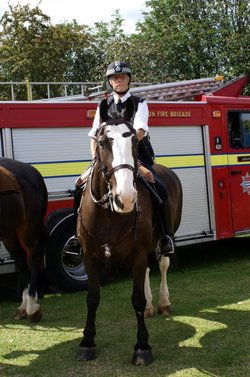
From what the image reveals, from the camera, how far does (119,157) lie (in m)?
4.17

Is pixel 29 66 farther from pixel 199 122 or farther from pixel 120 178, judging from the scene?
pixel 120 178

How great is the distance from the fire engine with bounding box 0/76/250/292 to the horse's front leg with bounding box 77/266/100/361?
7.47ft

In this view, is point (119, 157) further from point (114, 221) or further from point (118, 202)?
point (114, 221)

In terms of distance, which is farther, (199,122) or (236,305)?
(199,122)

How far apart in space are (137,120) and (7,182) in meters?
1.83

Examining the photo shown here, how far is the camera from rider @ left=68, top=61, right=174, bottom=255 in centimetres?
498

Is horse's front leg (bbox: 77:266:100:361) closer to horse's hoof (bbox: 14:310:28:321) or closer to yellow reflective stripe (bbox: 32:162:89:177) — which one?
horse's hoof (bbox: 14:310:28:321)

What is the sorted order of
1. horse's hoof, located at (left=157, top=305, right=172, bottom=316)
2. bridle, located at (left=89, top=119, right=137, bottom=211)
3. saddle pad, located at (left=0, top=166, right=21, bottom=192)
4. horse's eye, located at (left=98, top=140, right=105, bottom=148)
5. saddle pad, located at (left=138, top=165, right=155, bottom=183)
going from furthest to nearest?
horse's hoof, located at (left=157, top=305, right=172, bottom=316) < saddle pad, located at (left=0, top=166, right=21, bottom=192) < saddle pad, located at (left=138, top=165, right=155, bottom=183) < horse's eye, located at (left=98, top=140, right=105, bottom=148) < bridle, located at (left=89, top=119, right=137, bottom=211)

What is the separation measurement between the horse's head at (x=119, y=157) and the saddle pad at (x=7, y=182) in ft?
5.82

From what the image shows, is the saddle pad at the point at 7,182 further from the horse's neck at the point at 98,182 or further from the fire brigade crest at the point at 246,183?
the fire brigade crest at the point at 246,183

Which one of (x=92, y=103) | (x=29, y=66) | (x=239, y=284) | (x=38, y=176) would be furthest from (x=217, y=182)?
(x=29, y=66)

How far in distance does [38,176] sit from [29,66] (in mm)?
19025

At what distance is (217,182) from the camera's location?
9.01m

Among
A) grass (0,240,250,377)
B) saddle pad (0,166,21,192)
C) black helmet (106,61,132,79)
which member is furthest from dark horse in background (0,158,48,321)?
black helmet (106,61,132,79)
